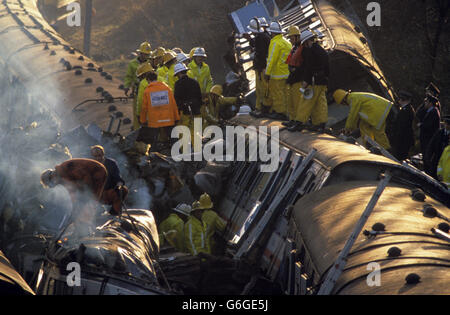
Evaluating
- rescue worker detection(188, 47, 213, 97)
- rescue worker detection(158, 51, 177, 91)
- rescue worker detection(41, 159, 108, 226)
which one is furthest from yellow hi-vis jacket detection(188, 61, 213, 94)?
rescue worker detection(41, 159, 108, 226)

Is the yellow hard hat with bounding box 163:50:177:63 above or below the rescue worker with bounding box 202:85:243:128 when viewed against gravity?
above

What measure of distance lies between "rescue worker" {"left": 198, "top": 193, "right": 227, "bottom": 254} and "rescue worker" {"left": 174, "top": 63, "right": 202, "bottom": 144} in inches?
113

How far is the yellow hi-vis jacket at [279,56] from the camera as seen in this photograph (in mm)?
13500

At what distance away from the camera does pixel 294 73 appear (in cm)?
1254

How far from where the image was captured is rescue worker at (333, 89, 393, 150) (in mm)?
12852

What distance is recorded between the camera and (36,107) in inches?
712

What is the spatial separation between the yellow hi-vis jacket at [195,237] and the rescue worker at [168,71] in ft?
14.4

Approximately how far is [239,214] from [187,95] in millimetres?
3279

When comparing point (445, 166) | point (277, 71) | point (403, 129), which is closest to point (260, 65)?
point (277, 71)

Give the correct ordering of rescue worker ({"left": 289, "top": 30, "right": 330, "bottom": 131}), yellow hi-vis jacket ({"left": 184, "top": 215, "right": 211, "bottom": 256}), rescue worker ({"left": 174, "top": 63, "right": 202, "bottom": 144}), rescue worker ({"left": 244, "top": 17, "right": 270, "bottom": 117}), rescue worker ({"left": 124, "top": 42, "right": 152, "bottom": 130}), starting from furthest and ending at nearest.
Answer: rescue worker ({"left": 124, "top": 42, "right": 152, "bottom": 130}) → rescue worker ({"left": 244, "top": 17, "right": 270, "bottom": 117}) → rescue worker ({"left": 174, "top": 63, "right": 202, "bottom": 144}) → rescue worker ({"left": 289, "top": 30, "right": 330, "bottom": 131}) → yellow hi-vis jacket ({"left": 184, "top": 215, "right": 211, "bottom": 256})

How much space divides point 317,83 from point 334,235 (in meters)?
5.40

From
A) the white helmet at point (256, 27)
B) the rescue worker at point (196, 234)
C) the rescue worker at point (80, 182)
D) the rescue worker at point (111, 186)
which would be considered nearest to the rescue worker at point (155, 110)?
the white helmet at point (256, 27)

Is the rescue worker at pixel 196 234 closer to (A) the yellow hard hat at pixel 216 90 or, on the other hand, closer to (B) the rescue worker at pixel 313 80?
(B) the rescue worker at pixel 313 80

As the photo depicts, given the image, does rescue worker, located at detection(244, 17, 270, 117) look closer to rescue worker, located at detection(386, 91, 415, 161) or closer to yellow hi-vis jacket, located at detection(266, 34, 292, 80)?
yellow hi-vis jacket, located at detection(266, 34, 292, 80)
